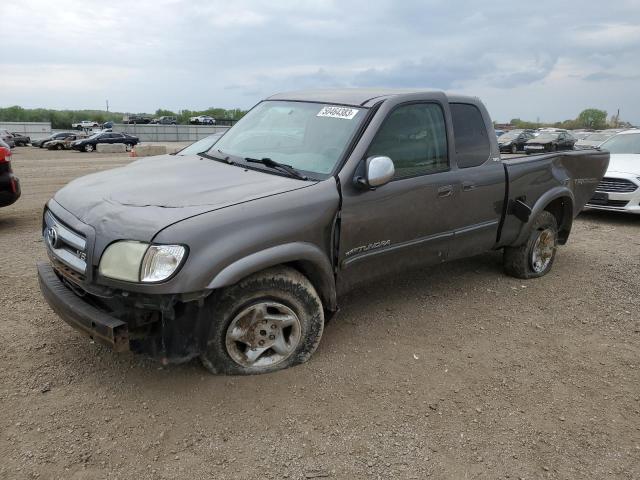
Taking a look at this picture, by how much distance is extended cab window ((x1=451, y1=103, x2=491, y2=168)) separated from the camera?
4.28m

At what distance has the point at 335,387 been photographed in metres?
3.23

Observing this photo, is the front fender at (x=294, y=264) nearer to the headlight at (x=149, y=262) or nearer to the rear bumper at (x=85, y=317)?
the headlight at (x=149, y=262)

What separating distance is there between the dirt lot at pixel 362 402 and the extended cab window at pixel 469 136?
132 centimetres

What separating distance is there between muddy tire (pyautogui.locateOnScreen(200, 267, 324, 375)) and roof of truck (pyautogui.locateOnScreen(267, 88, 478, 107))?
1470mm

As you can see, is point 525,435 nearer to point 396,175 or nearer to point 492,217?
point 396,175

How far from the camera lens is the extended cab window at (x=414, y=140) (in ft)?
12.2

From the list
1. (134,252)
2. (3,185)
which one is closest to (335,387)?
(134,252)

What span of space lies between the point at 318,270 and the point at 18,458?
74.8 inches

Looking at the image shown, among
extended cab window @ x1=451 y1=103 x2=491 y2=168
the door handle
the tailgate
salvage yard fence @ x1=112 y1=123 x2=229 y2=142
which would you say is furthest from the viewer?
salvage yard fence @ x1=112 y1=123 x2=229 y2=142

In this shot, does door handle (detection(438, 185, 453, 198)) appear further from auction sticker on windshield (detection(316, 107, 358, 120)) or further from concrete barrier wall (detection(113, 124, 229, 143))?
concrete barrier wall (detection(113, 124, 229, 143))

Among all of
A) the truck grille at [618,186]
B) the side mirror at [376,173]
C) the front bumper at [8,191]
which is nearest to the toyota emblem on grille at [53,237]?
the side mirror at [376,173]

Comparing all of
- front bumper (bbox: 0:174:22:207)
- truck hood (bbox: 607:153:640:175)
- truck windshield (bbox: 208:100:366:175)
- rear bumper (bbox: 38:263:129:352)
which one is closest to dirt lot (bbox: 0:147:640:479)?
rear bumper (bbox: 38:263:129:352)

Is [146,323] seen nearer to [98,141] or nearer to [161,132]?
[98,141]

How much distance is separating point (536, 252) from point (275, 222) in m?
3.46
